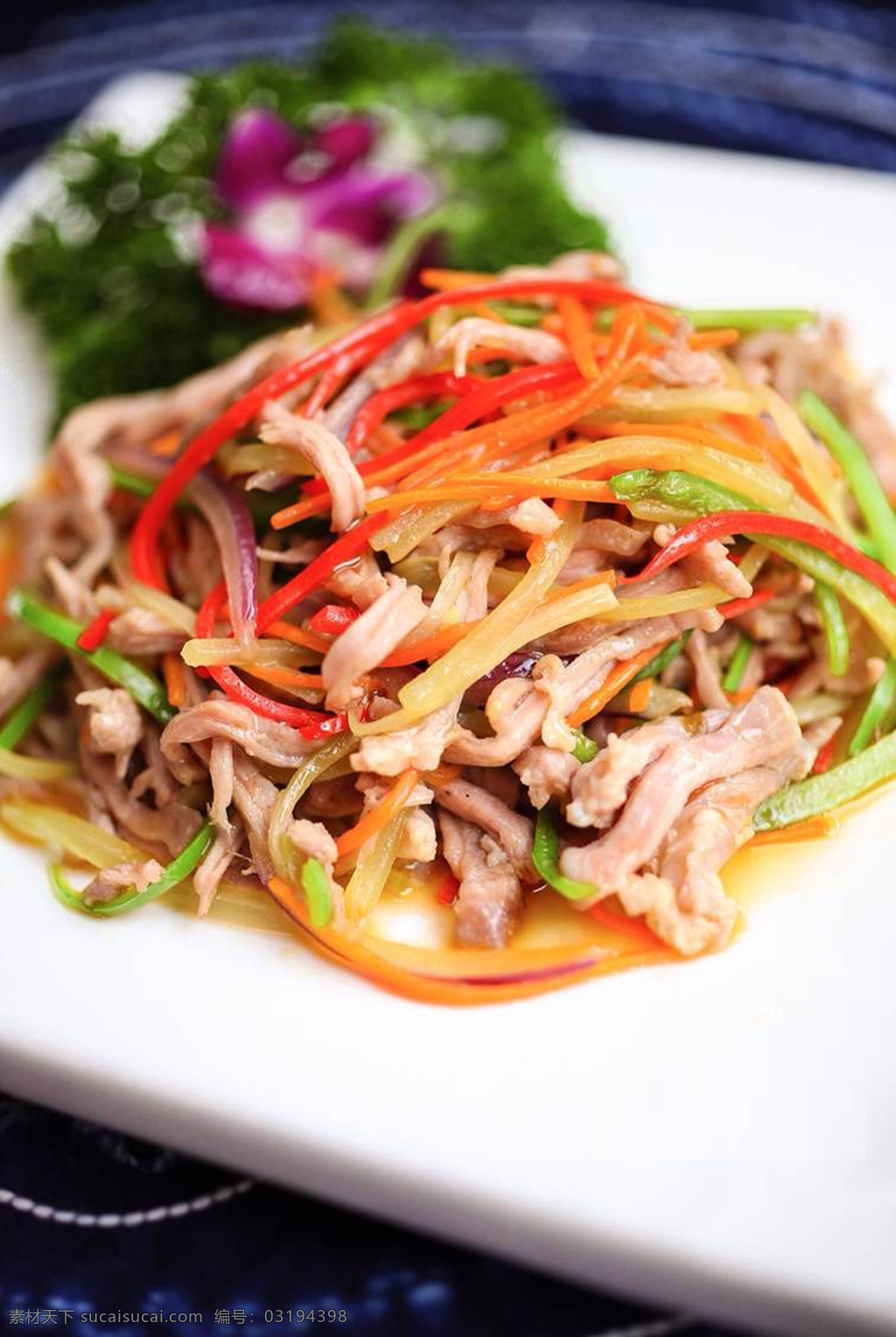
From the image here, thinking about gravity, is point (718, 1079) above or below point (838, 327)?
below

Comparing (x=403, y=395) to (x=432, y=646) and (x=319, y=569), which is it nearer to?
(x=319, y=569)

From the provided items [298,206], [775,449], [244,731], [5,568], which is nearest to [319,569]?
[244,731]

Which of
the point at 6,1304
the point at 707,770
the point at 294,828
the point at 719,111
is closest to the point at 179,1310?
the point at 6,1304

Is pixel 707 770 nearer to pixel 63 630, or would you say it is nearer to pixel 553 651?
pixel 553 651

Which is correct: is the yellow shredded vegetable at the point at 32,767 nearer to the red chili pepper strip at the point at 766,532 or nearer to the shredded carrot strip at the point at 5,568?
the shredded carrot strip at the point at 5,568

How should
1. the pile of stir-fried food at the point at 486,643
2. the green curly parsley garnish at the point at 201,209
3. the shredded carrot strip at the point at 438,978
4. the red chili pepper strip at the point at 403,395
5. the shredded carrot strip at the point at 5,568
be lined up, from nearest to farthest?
1. the shredded carrot strip at the point at 438,978
2. the pile of stir-fried food at the point at 486,643
3. the red chili pepper strip at the point at 403,395
4. the shredded carrot strip at the point at 5,568
5. the green curly parsley garnish at the point at 201,209

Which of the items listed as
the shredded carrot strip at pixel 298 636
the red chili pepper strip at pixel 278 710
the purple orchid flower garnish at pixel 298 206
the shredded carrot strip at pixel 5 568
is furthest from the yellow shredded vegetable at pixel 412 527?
the purple orchid flower garnish at pixel 298 206

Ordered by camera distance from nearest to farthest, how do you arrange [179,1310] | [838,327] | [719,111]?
[179,1310] → [838,327] → [719,111]
